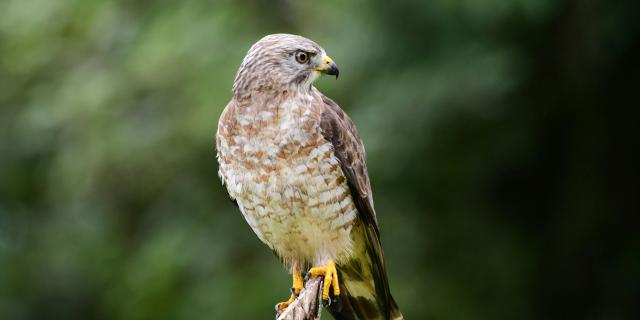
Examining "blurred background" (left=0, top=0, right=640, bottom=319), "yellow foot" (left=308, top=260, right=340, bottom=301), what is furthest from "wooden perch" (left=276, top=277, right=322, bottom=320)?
"blurred background" (left=0, top=0, right=640, bottom=319)

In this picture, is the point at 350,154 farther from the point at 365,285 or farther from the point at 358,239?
the point at 365,285

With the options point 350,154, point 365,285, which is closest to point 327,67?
point 350,154

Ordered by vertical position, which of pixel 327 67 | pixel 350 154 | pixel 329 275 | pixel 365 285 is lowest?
pixel 365 285

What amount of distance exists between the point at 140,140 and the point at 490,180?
2315 millimetres

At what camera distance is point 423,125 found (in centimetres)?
604

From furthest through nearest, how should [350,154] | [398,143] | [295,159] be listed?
[398,143] → [350,154] → [295,159]

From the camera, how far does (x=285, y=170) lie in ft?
12.1

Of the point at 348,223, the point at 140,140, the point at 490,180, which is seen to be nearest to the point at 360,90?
the point at 490,180

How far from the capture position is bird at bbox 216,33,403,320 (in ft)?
12.1

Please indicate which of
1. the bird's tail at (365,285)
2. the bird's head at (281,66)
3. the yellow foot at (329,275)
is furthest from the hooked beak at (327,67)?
the yellow foot at (329,275)

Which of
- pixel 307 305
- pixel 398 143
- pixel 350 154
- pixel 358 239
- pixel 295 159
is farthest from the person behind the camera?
pixel 398 143

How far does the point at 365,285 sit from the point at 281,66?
1008 mm

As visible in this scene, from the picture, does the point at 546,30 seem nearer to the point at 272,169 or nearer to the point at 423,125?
the point at 423,125

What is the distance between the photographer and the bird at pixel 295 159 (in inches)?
145
